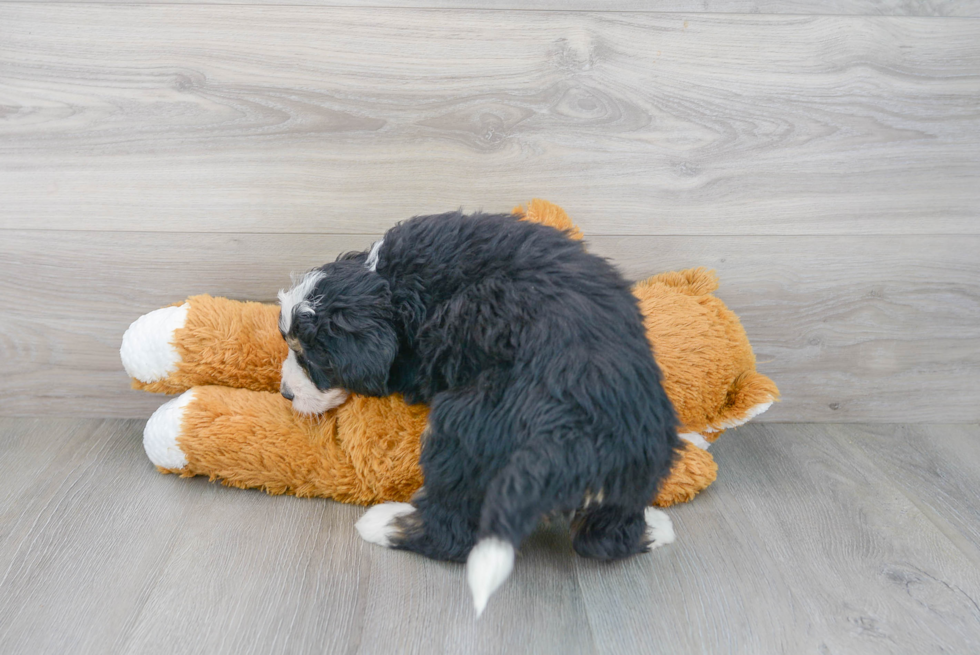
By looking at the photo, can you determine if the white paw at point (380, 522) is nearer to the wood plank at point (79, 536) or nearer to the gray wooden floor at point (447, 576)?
the gray wooden floor at point (447, 576)

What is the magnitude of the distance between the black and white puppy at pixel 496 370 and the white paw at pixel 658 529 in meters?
0.02

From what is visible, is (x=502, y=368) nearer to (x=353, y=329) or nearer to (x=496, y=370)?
(x=496, y=370)

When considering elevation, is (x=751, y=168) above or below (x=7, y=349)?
above

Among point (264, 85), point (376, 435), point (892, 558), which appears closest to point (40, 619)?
point (376, 435)

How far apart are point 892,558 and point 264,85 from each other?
150cm

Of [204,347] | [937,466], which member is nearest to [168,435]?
[204,347]

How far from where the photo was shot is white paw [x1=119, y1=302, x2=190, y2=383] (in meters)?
1.40

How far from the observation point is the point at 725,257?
159 cm

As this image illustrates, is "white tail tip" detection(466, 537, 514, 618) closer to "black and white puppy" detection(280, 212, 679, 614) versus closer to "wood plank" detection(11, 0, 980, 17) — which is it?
"black and white puppy" detection(280, 212, 679, 614)

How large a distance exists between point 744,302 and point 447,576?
93 centimetres

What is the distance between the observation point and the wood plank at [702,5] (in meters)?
1.43

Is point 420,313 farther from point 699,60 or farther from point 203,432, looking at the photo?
point 699,60

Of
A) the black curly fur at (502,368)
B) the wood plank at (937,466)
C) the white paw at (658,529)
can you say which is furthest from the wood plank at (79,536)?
the wood plank at (937,466)

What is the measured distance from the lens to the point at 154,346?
1406 millimetres
